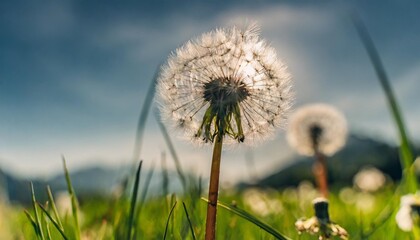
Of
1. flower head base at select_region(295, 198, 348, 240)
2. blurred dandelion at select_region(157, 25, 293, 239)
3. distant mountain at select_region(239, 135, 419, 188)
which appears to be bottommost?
flower head base at select_region(295, 198, 348, 240)

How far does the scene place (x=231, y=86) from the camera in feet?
6.72

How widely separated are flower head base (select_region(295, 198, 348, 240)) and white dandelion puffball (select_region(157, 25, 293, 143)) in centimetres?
32

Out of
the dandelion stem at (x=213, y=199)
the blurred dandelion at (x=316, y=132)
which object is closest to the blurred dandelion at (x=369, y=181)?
the blurred dandelion at (x=316, y=132)

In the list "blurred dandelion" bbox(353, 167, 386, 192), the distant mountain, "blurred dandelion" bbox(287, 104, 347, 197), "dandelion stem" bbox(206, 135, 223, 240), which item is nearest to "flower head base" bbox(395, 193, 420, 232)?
"dandelion stem" bbox(206, 135, 223, 240)

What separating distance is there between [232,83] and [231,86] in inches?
1.0

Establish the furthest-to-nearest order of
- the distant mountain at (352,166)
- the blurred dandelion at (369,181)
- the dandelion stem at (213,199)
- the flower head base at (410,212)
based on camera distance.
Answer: the distant mountain at (352,166) < the blurred dandelion at (369,181) < the flower head base at (410,212) < the dandelion stem at (213,199)

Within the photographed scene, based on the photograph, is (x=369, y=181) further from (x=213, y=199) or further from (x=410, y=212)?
(x=213, y=199)

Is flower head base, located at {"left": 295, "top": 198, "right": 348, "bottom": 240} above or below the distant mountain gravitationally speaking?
below

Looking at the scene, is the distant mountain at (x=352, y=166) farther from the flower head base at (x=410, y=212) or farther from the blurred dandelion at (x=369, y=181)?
the flower head base at (x=410, y=212)

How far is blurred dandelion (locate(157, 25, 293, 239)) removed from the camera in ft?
6.67

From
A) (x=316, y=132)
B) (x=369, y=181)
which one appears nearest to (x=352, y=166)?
(x=369, y=181)

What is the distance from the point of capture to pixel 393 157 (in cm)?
2228

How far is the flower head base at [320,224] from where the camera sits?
216 cm

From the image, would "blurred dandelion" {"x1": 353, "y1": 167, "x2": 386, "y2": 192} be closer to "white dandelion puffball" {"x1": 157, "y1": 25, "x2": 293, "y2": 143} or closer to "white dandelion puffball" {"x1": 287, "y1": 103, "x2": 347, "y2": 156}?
"white dandelion puffball" {"x1": 287, "y1": 103, "x2": 347, "y2": 156}
